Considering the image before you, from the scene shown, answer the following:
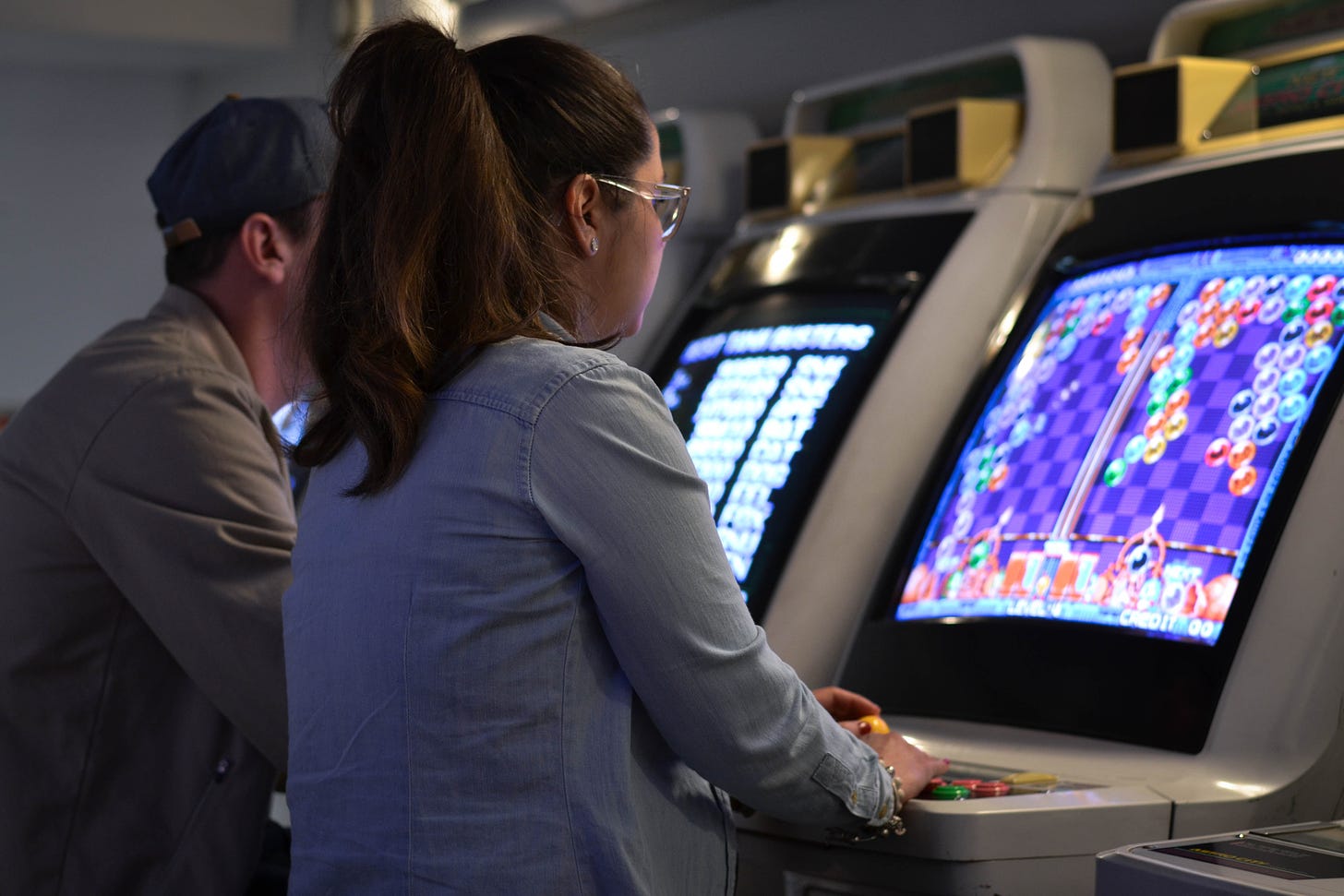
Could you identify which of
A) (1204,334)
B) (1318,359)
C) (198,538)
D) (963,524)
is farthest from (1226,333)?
(198,538)

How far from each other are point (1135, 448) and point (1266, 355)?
17cm

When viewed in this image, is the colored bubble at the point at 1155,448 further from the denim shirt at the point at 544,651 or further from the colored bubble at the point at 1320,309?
the denim shirt at the point at 544,651

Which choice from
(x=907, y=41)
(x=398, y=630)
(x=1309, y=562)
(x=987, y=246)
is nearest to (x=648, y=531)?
(x=398, y=630)

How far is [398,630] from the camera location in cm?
116

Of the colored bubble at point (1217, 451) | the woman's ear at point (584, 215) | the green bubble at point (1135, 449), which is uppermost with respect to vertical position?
the woman's ear at point (584, 215)

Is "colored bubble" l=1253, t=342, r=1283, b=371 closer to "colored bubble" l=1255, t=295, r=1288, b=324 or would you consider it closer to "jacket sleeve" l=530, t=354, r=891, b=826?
"colored bubble" l=1255, t=295, r=1288, b=324

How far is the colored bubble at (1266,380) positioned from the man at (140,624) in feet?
3.33

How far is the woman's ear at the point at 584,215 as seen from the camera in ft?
4.17

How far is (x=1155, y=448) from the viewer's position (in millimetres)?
1683

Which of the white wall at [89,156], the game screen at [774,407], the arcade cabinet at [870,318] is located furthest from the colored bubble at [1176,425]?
the white wall at [89,156]

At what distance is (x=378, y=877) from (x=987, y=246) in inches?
52.1

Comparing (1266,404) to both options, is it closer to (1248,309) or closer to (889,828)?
(1248,309)

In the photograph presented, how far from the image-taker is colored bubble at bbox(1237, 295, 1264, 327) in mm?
1681

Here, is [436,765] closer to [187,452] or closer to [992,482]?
[187,452]
